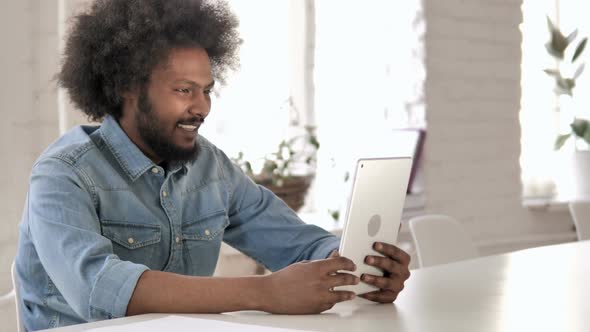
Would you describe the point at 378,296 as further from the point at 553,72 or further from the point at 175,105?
the point at 553,72

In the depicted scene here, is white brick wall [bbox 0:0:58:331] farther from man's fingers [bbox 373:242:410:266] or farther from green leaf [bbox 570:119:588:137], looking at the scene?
green leaf [bbox 570:119:588:137]

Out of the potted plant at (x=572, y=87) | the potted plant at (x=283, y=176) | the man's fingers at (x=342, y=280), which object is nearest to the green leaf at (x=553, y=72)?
the potted plant at (x=572, y=87)

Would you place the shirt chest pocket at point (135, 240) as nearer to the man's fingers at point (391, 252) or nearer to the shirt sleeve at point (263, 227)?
the shirt sleeve at point (263, 227)

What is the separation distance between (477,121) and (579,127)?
0.64 metres

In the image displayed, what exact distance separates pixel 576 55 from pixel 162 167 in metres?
3.45

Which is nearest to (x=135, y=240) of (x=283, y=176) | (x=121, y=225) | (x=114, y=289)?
(x=121, y=225)

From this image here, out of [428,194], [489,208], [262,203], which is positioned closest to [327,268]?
[262,203]

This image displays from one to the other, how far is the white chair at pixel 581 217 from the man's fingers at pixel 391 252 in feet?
6.36

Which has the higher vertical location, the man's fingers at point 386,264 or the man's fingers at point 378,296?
the man's fingers at point 386,264

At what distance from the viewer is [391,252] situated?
1660 mm

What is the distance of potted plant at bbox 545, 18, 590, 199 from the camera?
15.4 ft

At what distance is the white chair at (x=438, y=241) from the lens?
103 inches

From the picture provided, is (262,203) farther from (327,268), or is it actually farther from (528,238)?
(528,238)

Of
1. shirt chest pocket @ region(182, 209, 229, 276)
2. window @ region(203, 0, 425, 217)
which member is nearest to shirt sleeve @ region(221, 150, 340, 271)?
shirt chest pocket @ region(182, 209, 229, 276)
